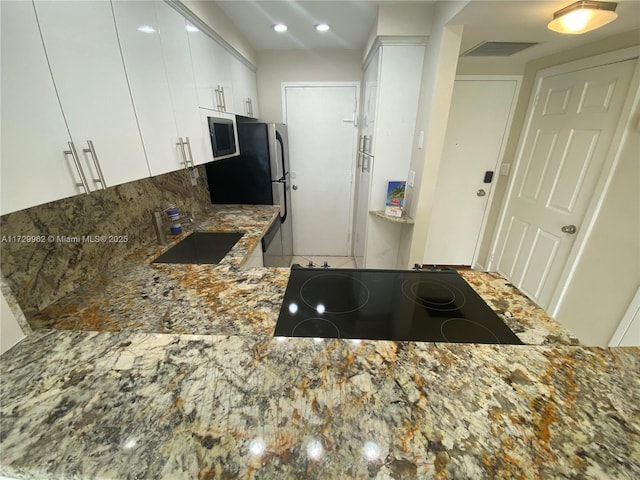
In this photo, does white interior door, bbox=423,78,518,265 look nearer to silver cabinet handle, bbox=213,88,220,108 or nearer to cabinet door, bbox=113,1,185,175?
silver cabinet handle, bbox=213,88,220,108

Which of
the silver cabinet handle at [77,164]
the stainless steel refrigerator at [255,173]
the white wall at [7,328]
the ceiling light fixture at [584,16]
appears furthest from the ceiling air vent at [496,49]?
the white wall at [7,328]

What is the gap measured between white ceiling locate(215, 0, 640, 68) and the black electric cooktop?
1481mm

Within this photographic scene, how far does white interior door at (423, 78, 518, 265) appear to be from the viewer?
2.51 metres

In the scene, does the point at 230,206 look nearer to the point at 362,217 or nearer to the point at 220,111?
the point at 220,111

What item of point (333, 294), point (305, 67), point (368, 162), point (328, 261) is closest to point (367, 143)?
point (368, 162)

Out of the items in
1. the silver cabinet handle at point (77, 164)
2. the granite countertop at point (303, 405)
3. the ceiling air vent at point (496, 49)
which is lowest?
the granite countertop at point (303, 405)

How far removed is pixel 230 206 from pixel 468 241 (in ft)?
8.90

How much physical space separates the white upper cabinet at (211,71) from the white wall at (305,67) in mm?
861

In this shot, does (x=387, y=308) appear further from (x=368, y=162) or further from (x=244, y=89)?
A: (x=244, y=89)

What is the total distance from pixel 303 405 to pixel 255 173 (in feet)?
7.60

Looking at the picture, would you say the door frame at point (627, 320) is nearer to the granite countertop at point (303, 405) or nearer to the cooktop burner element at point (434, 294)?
the granite countertop at point (303, 405)

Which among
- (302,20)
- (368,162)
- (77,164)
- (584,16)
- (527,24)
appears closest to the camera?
(77,164)

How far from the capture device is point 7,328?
2.53 feet

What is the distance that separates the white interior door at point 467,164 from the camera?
251 cm
